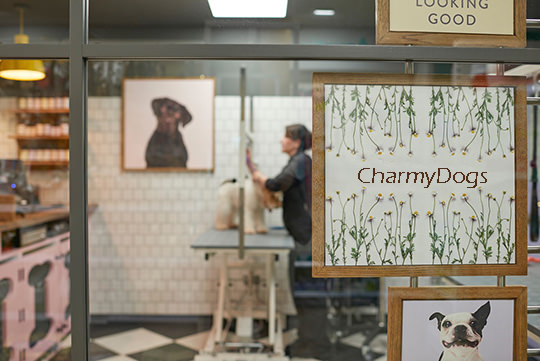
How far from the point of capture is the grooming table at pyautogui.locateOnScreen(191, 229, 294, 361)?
3240 millimetres

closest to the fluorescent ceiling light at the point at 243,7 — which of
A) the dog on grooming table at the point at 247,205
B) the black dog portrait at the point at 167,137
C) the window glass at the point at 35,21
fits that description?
the window glass at the point at 35,21

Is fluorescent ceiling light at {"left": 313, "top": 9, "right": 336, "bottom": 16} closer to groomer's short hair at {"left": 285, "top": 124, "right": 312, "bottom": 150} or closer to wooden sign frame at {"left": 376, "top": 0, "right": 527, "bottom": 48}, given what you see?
wooden sign frame at {"left": 376, "top": 0, "right": 527, "bottom": 48}

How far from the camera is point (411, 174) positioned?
1.39 metres

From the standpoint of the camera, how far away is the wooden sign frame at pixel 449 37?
1390mm

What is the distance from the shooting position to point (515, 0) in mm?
1418

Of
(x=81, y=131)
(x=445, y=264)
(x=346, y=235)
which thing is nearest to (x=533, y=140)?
(x=445, y=264)

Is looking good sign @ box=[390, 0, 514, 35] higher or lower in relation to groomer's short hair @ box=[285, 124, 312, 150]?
higher

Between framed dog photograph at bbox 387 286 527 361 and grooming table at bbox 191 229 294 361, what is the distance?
187cm

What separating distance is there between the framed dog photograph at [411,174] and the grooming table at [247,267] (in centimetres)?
195

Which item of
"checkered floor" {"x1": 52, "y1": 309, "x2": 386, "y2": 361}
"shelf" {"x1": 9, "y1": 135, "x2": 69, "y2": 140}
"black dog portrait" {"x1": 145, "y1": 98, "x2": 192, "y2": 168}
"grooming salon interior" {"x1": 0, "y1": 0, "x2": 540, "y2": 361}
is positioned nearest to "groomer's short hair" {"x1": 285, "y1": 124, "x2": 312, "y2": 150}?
"grooming salon interior" {"x1": 0, "y1": 0, "x2": 540, "y2": 361}

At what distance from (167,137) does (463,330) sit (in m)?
3.01

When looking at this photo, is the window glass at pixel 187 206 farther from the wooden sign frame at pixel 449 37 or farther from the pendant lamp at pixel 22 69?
the wooden sign frame at pixel 449 37

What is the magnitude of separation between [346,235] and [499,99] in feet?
2.09

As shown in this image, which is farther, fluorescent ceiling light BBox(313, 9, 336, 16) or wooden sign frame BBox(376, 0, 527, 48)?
fluorescent ceiling light BBox(313, 9, 336, 16)
